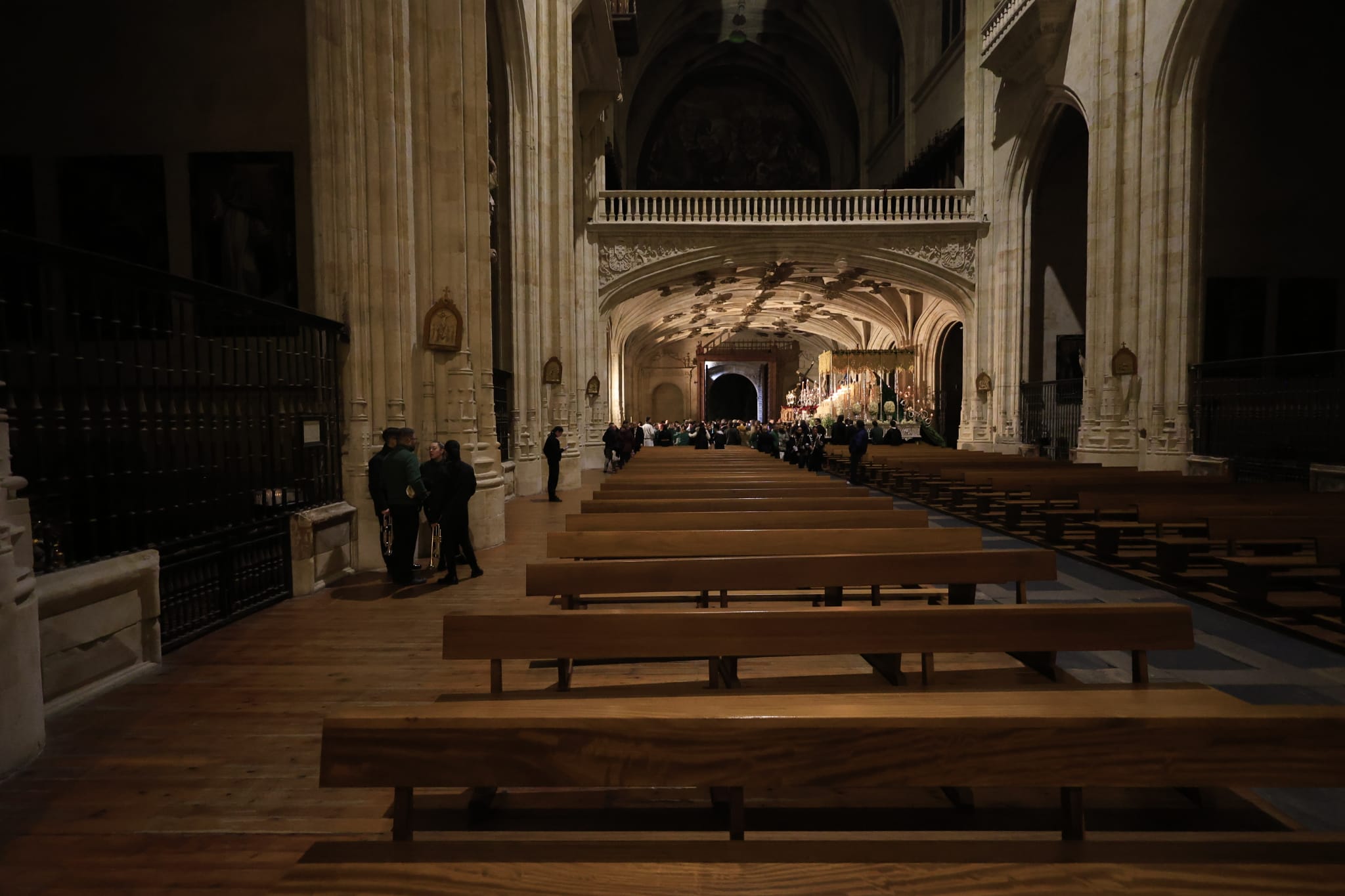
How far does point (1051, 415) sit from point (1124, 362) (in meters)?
4.81

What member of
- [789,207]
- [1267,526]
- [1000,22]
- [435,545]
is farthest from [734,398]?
[1267,526]

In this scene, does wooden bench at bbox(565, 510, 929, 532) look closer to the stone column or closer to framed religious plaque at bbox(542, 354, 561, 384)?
the stone column

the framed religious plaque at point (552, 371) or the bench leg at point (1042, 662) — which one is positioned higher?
the framed religious plaque at point (552, 371)

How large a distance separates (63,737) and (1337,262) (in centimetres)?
1838

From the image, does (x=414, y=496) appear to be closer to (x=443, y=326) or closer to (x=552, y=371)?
(x=443, y=326)

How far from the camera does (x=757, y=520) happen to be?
4.75 metres

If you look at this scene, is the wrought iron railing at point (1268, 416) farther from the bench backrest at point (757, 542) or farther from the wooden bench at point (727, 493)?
the bench backrest at point (757, 542)

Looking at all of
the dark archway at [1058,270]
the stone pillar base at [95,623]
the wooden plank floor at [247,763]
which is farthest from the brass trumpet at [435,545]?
the dark archway at [1058,270]

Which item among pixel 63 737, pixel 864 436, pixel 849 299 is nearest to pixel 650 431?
pixel 849 299

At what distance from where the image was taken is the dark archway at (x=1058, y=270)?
57.3ft

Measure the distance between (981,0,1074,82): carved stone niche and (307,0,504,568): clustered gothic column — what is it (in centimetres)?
1161

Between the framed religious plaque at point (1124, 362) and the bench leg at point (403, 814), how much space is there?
529 inches

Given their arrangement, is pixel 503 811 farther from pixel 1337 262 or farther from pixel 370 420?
pixel 1337 262

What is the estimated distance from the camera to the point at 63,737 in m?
3.00
